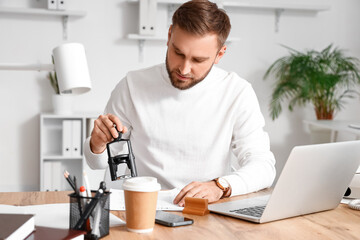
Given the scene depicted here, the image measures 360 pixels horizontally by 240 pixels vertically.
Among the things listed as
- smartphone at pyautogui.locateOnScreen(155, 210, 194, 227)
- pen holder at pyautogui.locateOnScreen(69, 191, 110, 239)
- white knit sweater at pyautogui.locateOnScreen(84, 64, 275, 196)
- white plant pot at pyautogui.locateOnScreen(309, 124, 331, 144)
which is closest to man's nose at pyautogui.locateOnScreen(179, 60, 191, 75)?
white knit sweater at pyautogui.locateOnScreen(84, 64, 275, 196)

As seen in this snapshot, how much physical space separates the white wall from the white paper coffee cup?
9.76ft

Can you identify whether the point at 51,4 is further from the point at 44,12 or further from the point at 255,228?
the point at 255,228

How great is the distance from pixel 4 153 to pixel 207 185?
2.91 m

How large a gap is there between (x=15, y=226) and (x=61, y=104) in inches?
116

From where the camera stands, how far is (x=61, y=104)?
12.4ft

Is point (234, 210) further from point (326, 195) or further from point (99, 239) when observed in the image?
point (99, 239)

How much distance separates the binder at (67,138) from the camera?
3.71 metres

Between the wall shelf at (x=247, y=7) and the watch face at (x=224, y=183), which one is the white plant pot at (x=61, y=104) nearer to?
the wall shelf at (x=247, y=7)

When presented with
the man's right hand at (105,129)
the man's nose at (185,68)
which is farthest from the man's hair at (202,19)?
the man's right hand at (105,129)

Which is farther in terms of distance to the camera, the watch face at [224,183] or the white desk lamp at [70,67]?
the watch face at [224,183]

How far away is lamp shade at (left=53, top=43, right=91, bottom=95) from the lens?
108 cm

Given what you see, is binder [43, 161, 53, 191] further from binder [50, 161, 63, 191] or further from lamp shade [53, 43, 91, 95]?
lamp shade [53, 43, 91, 95]

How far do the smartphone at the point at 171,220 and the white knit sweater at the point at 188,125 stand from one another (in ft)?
1.96

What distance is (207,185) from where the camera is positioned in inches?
56.9
